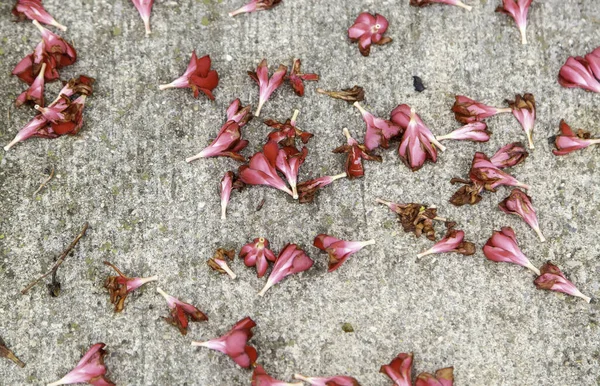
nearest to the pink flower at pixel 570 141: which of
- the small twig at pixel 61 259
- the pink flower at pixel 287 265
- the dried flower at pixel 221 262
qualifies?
the pink flower at pixel 287 265

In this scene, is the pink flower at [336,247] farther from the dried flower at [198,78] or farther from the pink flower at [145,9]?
the pink flower at [145,9]

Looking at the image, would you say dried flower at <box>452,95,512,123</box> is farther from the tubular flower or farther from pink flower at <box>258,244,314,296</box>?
pink flower at <box>258,244,314,296</box>

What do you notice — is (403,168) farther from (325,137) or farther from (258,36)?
(258,36)

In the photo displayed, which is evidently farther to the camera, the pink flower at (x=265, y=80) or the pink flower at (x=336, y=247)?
the pink flower at (x=265, y=80)

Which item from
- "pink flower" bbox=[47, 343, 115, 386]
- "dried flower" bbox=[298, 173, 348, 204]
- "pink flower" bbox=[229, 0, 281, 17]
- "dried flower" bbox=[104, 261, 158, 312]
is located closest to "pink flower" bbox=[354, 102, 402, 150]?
"dried flower" bbox=[298, 173, 348, 204]

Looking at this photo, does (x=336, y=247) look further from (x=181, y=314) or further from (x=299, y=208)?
(x=181, y=314)

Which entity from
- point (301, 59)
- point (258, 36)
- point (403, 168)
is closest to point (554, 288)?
point (403, 168)
